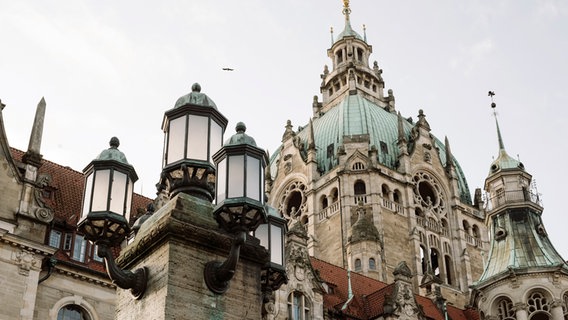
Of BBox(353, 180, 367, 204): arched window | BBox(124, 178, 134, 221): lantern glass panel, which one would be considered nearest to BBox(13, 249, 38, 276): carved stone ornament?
BBox(124, 178, 134, 221): lantern glass panel

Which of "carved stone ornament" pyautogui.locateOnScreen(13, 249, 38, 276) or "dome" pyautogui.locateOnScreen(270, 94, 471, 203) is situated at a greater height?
"dome" pyautogui.locateOnScreen(270, 94, 471, 203)

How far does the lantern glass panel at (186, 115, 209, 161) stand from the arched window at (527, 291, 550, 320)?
108 ft

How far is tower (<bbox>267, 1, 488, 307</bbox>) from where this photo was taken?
2126 inches

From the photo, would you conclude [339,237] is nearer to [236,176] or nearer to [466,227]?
[466,227]

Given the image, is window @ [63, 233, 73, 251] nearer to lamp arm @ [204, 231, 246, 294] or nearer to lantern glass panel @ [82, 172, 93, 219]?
lantern glass panel @ [82, 172, 93, 219]

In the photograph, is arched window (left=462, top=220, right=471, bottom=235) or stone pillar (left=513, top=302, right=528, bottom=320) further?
arched window (left=462, top=220, right=471, bottom=235)

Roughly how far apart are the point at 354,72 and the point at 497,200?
1130 inches

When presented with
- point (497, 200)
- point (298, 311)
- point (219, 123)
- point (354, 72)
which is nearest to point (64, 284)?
point (298, 311)

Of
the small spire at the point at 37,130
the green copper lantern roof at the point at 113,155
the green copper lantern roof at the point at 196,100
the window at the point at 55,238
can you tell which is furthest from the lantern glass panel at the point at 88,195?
the small spire at the point at 37,130

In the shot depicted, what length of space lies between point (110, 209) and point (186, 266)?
1209 mm

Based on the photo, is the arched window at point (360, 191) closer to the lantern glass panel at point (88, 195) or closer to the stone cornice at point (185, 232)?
the stone cornice at point (185, 232)

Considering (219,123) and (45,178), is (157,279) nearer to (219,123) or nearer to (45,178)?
(219,123)

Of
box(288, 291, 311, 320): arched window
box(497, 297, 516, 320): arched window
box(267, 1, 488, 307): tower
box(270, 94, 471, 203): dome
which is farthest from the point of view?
box(270, 94, 471, 203): dome

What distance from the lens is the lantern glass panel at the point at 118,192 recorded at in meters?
9.89
